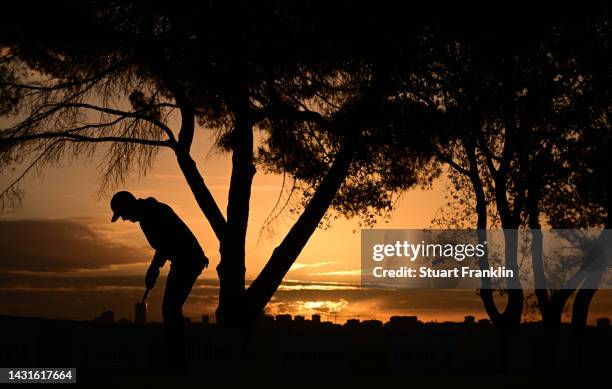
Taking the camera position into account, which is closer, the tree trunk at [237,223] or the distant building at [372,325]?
the tree trunk at [237,223]

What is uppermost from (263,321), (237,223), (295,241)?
(237,223)

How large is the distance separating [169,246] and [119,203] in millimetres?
843

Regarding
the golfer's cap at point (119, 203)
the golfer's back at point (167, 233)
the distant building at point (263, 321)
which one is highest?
the golfer's cap at point (119, 203)

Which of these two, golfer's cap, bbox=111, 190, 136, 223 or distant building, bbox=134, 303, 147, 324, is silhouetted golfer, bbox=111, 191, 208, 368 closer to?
golfer's cap, bbox=111, 190, 136, 223

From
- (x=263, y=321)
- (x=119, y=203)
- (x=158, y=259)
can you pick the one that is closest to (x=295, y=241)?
(x=158, y=259)

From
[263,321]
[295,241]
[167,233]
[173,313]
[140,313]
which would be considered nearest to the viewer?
[167,233]

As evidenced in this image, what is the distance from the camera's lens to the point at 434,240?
22.2 metres

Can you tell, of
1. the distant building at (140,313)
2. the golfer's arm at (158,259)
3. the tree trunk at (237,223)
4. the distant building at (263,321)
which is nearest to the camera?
Answer: the golfer's arm at (158,259)

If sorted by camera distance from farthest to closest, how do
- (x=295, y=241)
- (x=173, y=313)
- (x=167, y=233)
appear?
(x=295, y=241) → (x=173, y=313) → (x=167, y=233)

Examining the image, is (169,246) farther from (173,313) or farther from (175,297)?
(173,313)

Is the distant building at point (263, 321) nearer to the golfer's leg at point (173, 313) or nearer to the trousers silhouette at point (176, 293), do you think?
the golfer's leg at point (173, 313)

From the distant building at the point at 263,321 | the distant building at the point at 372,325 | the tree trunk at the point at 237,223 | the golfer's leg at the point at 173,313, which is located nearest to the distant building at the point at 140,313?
the golfer's leg at the point at 173,313

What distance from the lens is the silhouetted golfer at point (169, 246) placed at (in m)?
11.4

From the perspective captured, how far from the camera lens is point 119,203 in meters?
11.3
